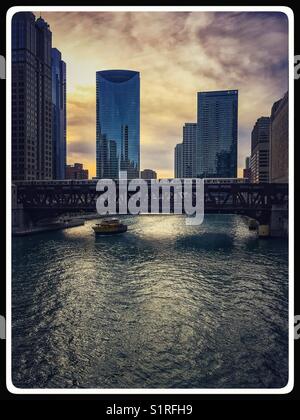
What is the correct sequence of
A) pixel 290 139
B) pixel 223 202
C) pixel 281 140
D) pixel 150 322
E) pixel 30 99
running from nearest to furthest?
1. pixel 290 139
2. pixel 150 322
3. pixel 223 202
4. pixel 281 140
5. pixel 30 99

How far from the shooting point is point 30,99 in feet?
442

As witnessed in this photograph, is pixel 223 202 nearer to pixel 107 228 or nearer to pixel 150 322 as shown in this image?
pixel 107 228

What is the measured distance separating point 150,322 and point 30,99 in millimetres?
142517

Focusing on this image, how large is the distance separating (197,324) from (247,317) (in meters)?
4.08

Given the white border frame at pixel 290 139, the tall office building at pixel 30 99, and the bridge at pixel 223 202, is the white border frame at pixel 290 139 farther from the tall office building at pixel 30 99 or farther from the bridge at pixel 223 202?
the tall office building at pixel 30 99

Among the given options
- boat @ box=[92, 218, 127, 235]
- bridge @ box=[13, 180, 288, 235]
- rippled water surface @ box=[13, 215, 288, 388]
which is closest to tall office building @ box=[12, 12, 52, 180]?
bridge @ box=[13, 180, 288, 235]

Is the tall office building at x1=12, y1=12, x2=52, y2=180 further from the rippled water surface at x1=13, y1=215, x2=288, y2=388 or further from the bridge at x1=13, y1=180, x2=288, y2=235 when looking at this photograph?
the rippled water surface at x1=13, y1=215, x2=288, y2=388

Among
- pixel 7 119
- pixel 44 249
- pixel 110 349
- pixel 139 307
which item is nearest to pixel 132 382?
pixel 110 349

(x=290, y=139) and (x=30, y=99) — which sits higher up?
(x=30, y=99)

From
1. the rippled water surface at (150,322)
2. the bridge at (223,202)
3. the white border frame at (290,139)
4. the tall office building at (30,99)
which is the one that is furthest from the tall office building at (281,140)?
the tall office building at (30,99)

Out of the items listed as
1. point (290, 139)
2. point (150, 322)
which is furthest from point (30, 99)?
point (290, 139)

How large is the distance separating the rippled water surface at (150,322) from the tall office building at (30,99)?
99.4 meters

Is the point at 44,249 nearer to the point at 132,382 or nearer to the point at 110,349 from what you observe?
the point at 110,349

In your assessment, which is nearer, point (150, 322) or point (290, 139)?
point (290, 139)
